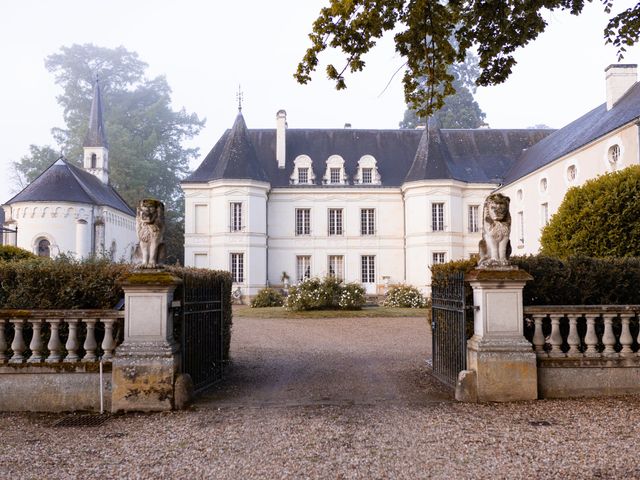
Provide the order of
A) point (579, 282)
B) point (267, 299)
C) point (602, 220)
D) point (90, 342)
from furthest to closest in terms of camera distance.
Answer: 1. point (267, 299)
2. point (602, 220)
3. point (579, 282)
4. point (90, 342)

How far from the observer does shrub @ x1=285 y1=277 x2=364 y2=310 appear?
1988 centimetres

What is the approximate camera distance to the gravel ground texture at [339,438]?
396 centimetres

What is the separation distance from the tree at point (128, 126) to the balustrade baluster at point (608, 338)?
36.3m

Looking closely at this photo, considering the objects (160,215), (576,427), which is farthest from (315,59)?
(576,427)

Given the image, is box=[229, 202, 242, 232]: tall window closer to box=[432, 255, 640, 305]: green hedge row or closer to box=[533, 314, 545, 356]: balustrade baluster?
box=[432, 255, 640, 305]: green hedge row

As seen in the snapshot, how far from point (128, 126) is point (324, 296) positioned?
33.0 meters

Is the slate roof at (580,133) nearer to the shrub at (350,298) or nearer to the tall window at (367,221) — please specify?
the tall window at (367,221)

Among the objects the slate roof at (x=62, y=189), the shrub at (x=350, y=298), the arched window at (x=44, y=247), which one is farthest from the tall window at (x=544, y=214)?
the arched window at (x=44, y=247)

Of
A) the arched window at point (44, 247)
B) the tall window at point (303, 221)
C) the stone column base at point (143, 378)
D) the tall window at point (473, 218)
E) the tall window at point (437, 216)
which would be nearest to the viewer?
the stone column base at point (143, 378)

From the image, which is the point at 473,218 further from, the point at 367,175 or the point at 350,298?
the point at 350,298

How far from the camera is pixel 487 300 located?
5.95 m

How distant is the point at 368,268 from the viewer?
29.9 meters

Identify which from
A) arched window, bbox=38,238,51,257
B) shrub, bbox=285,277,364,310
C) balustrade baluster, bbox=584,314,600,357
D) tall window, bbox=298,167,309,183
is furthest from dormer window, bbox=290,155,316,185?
balustrade baluster, bbox=584,314,600,357

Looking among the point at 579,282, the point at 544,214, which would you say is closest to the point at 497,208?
the point at 579,282
